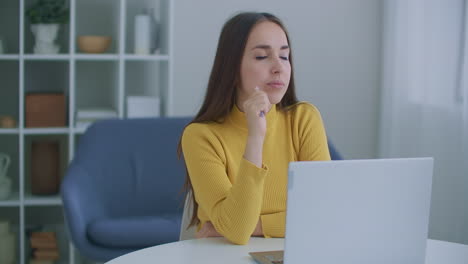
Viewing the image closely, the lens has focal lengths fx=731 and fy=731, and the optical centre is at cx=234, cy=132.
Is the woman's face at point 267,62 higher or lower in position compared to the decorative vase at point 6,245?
higher

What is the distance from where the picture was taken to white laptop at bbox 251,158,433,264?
123cm

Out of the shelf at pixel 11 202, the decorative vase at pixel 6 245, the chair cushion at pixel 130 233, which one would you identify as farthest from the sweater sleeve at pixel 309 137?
the decorative vase at pixel 6 245

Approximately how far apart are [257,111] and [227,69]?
0.19 metres

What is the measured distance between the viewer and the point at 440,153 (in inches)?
127

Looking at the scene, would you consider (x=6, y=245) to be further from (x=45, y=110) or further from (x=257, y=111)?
(x=257, y=111)

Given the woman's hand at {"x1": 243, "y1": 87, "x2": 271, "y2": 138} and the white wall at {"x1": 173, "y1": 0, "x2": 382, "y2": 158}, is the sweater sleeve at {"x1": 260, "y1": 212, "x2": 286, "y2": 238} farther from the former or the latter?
the white wall at {"x1": 173, "y1": 0, "x2": 382, "y2": 158}

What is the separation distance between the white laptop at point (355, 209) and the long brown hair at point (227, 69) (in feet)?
2.16

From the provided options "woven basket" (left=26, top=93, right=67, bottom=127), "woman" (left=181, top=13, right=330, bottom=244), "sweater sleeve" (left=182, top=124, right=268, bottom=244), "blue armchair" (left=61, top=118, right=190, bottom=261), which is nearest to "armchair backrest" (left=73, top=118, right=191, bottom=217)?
"blue armchair" (left=61, top=118, right=190, bottom=261)

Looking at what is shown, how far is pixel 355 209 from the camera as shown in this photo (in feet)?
4.09

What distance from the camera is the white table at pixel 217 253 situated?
4.80ft

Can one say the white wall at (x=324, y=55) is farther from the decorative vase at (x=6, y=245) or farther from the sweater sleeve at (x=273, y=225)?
the sweater sleeve at (x=273, y=225)

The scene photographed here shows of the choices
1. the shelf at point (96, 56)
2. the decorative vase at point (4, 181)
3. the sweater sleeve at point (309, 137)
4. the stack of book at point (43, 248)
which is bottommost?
the stack of book at point (43, 248)

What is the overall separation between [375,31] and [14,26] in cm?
198

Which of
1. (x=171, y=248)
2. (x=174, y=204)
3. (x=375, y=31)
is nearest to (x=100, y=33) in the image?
(x=174, y=204)
